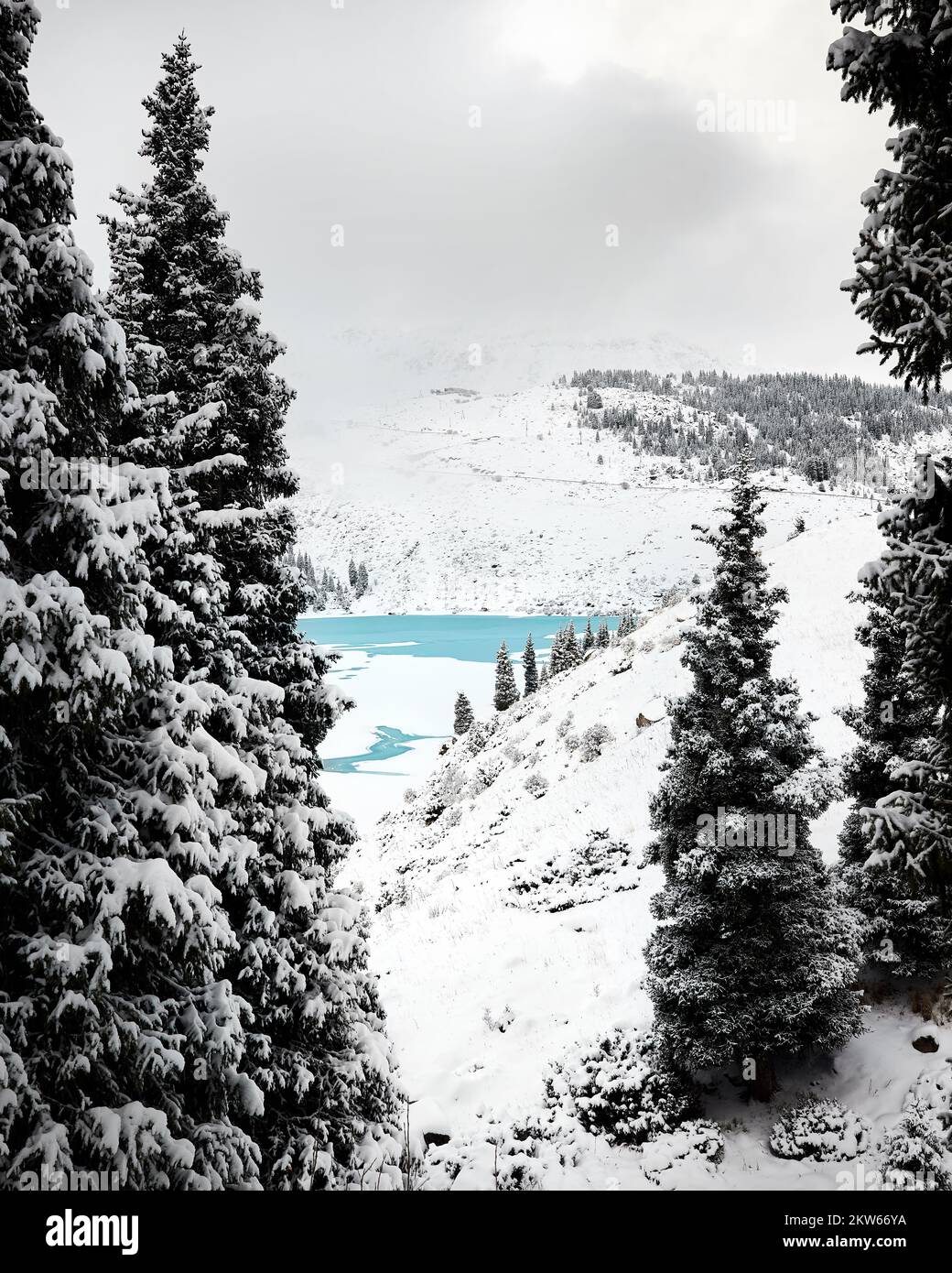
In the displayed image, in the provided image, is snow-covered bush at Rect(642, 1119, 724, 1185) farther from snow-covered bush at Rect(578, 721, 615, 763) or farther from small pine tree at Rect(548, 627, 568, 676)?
small pine tree at Rect(548, 627, 568, 676)

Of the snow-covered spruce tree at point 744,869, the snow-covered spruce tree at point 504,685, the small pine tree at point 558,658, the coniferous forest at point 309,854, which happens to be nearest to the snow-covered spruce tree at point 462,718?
the snow-covered spruce tree at point 504,685

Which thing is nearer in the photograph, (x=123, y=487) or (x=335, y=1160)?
(x=123, y=487)

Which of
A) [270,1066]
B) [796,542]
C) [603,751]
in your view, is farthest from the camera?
[796,542]

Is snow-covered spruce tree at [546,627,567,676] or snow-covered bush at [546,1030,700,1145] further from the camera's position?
snow-covered spruce tree at [546,627,567,676]

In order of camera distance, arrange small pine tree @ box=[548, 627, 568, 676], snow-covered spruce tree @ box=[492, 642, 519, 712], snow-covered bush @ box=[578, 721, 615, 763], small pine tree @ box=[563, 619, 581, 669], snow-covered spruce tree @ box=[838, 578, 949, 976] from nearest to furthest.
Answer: snow-covered spruce tree @ box=[838, 578, 949, 976] < snow-covered bush @ box=[578, 721, 615, 763] < snow-covered spruce tree @ box=[492, 642, 519, 712] < small pine tree @ box=[563, 619, 581, 669] < small pine tree @ box=[548, 627, 568, 676]

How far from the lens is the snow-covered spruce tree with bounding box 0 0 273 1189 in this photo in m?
4.66

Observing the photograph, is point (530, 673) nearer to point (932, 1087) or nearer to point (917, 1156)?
point (932, 1087)

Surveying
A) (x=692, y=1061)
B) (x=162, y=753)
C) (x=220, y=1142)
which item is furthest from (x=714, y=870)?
(x=162, y=753)

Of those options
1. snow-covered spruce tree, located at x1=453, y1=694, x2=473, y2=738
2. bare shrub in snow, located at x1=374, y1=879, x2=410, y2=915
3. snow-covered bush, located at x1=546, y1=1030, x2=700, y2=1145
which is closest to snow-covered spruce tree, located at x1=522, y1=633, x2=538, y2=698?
snow-covered spruce tree, located at x1=453, y1=694, x2=473, y2=738

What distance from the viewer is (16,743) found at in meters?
4.82

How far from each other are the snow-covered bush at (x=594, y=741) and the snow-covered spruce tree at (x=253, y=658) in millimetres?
20818

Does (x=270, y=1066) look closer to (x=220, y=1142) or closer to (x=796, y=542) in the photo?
(x=220, y=1142)

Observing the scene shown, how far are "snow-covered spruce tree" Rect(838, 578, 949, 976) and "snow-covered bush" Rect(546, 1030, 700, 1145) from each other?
12.9 ft

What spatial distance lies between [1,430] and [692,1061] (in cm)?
1115
